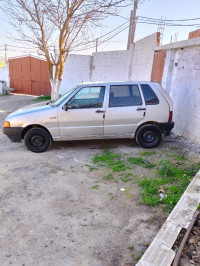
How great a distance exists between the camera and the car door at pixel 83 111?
5.48 metres

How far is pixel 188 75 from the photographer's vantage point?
6312 millimetres

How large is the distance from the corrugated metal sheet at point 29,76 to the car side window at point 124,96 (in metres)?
13.3

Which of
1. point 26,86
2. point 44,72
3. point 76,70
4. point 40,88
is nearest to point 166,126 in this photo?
point 76,70

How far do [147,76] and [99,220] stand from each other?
7277mm

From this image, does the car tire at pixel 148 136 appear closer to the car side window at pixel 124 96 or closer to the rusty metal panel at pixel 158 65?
the car side window at pixel 124 96

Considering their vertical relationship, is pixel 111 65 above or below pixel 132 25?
below

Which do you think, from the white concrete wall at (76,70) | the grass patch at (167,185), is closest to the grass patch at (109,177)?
the grass patch at (167,185)

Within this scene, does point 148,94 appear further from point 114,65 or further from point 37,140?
point 114,65

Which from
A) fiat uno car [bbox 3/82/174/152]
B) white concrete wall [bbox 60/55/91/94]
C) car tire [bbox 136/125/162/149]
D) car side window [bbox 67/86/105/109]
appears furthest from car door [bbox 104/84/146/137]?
white concrete wall [bbox 60/55/91/94]

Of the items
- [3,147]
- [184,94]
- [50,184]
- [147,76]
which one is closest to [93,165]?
[50,184]

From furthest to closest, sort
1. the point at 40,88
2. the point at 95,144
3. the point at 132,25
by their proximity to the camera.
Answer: the point at 40,88 → the point at 132,25 → the point at 95,144

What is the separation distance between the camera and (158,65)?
8.11 meters

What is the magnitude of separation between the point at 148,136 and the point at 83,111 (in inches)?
73.6

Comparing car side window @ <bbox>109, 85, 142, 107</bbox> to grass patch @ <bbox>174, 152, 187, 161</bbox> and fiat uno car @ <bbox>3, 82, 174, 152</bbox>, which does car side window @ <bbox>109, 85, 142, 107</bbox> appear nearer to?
fiat uno car @ <bbox>3, 82, 174, 152</bbox>
